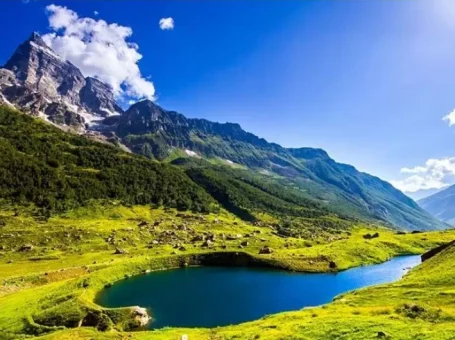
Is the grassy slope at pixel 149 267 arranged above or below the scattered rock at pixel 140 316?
above

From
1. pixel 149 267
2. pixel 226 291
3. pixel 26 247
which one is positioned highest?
pixel 26 247

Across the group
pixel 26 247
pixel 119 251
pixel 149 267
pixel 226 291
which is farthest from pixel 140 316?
pixel 26 247

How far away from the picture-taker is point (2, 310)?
8312 centimetres

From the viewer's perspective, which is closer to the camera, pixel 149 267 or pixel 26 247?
pixel 149 267

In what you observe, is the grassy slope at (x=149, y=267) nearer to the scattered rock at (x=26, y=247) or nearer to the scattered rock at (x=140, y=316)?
the scattered rock at (x=26, y=247)

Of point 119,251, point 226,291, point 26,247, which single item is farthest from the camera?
point 119,251

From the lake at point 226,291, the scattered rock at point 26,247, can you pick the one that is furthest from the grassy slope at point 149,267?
the lake at point 226,291

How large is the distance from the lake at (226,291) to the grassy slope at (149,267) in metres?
7.36

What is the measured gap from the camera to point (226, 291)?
108 m

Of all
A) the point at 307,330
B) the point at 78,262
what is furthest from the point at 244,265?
the point at 307,330

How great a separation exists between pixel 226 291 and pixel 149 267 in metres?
38.3

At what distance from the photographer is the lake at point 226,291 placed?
86375mm

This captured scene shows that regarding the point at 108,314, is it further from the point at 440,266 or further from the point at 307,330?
the point at 440,266

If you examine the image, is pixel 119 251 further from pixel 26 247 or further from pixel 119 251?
pixel 26 247
